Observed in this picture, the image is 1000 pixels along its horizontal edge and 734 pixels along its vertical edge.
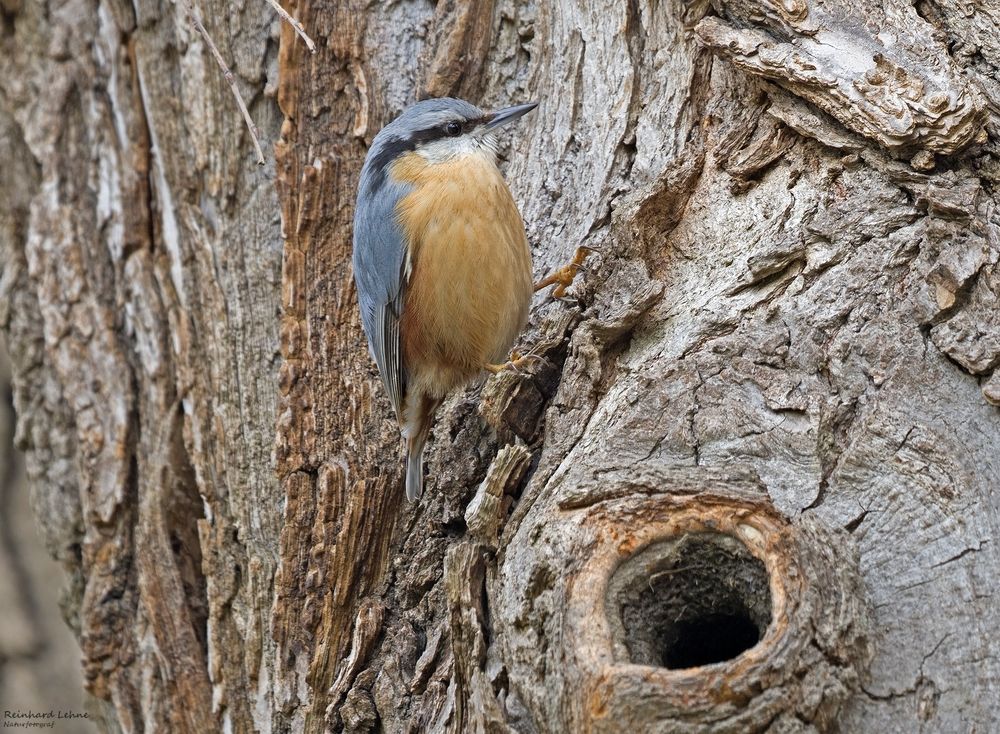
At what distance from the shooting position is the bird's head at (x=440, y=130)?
3436mm

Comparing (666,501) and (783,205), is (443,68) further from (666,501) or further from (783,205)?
(666,501)

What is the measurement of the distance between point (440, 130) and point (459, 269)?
0.48 m

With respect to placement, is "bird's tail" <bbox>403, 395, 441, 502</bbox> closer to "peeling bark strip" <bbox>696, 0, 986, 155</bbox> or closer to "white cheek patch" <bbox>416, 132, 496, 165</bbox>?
"white cheek patch" <bbox>416, 132, 496, 165</bbox>

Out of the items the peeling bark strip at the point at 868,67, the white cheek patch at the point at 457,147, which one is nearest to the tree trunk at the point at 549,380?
the peeling bark strip at the point at 868,67

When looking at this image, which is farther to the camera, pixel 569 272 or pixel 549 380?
pixel 569 272

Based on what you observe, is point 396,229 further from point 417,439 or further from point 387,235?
point 417,439

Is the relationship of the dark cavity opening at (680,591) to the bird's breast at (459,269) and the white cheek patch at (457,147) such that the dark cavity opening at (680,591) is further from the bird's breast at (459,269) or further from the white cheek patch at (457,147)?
the white cheek patch at (457,147)

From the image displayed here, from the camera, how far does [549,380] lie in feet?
9.51

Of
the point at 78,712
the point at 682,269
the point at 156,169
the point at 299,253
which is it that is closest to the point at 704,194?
the point at 682,269

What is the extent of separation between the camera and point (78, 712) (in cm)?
464

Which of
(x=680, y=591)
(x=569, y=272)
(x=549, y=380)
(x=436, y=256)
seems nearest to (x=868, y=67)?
(x=569, y=272)

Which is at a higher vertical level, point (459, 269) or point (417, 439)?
point (459, 269)

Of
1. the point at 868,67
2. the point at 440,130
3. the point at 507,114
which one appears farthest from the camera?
the point at 440,130

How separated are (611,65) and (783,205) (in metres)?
0.89
